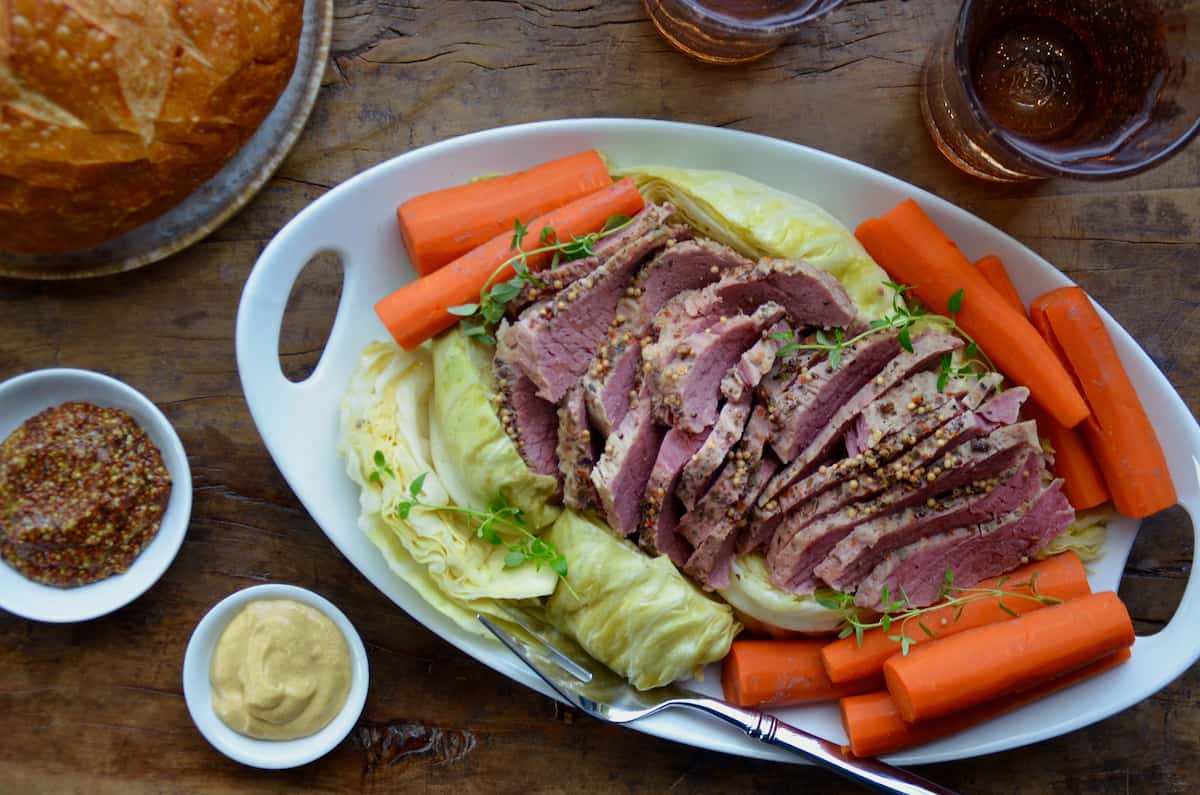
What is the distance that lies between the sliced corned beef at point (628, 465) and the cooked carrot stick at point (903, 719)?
93cm

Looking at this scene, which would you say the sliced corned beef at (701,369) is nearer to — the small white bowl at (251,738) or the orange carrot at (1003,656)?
the orange carrot at (1003,656)

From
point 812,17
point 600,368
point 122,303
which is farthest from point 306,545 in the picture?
point 812,17

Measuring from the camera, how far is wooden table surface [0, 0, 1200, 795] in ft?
9.90

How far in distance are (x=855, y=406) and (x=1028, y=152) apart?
92 centimetres

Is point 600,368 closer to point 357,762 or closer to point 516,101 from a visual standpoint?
point 516,101

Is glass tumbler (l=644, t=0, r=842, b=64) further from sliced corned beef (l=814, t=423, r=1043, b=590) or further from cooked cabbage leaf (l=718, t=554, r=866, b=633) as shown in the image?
cooked cabbage leaf (l=718, t=554, r=866, b=633)

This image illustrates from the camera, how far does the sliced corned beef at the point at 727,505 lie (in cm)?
260

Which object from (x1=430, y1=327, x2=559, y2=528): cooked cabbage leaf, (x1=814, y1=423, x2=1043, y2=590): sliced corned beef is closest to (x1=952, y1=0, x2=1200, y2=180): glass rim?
(x1=814, y1=423, x2=1043, y2=590): sliced corned beef

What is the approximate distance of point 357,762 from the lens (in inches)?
120

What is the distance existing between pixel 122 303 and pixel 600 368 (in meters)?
1.74

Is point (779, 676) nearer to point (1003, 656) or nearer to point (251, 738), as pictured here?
point (1003, 656)

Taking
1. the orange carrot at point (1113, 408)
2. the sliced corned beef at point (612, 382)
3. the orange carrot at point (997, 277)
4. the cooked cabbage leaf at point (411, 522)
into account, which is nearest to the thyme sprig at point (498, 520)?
the cooked cabbage leaf at point (411, 522)

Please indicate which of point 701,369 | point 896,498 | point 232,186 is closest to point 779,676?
point 896,498

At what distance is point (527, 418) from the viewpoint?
107 inches
